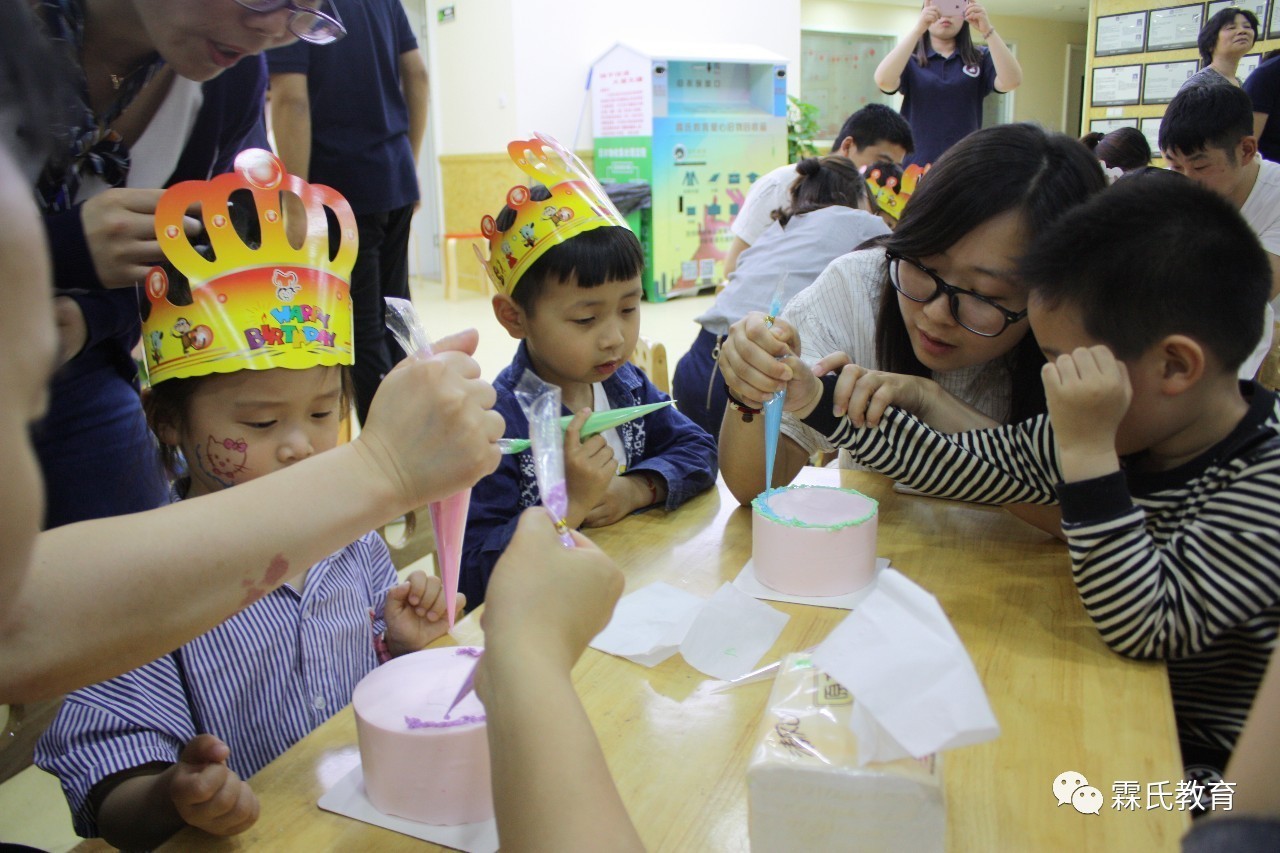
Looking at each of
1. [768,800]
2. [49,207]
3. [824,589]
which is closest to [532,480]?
[824,589]

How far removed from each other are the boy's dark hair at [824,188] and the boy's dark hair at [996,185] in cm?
144

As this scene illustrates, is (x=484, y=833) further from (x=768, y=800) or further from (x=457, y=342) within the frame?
(x=457, y=342)

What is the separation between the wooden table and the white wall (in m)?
6.97

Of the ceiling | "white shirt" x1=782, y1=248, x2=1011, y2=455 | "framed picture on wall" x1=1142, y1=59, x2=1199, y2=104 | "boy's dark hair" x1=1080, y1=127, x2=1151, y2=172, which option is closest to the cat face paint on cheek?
"white shirt" x1=782, y1=248, x2=1011, y2=455

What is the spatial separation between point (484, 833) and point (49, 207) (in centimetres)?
101

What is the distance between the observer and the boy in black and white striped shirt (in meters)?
0.94

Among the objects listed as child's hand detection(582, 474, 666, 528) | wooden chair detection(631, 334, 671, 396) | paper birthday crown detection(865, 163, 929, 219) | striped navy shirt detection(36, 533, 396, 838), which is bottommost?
striped navy shirt detection(36, 533, 396, 838)

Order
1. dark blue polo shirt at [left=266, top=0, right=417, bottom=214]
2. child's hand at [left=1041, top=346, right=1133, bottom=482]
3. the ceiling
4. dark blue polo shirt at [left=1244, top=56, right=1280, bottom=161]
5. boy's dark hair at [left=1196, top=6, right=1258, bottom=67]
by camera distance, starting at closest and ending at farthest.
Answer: child's hand at [left=1041, top=346, right=1133, bottom=482]
dark blue polo shirt at [left=266, top=0, right=417, bottom=214]
dark blue polo shirt at [left=1244, top=56, right=1280, bottom=161]
boy's dark hair at [left=1196, top=6, right=1258, bottom=67]
the ceiling

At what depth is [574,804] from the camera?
0.59 meters

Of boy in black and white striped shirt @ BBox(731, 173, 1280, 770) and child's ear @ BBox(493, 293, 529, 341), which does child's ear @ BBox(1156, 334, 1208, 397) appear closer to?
boy in black and white striped shirt @ BBox(731, 173, 1280, 770)

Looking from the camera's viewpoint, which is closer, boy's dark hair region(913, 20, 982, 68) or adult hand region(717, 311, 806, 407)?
adult hand region(717, 311, 806, 407)

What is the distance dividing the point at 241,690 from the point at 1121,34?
6890mm

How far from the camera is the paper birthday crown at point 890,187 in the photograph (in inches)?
127

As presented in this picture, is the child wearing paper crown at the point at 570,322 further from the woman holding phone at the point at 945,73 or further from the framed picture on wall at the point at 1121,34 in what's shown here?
the framed picture on wall at the point at 1121,34
